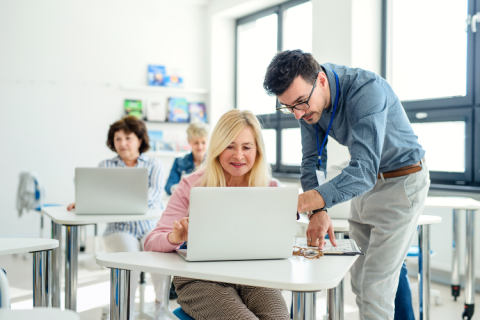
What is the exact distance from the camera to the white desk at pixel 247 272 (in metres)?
1.14

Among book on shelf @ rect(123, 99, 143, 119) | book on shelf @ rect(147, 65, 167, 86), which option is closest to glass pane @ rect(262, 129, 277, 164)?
book on shelf @ rect(147, 65, 167, 86)

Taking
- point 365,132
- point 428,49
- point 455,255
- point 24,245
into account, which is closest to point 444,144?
point 428,49

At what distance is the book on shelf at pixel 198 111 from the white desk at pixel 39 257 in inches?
167

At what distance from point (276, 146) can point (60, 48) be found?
2780 mm

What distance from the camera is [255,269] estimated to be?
1241 millimetres

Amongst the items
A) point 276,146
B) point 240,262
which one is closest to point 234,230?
point 240,262

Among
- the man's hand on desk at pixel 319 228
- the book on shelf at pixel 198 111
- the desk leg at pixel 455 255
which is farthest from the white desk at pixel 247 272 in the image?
the book on shelf at pixel 198 111

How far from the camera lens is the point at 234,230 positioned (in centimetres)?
127

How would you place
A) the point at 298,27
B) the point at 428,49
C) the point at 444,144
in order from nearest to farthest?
the point at 444,144 → the point at 428,49 → the point at 298,27

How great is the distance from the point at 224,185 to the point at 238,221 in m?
0.44

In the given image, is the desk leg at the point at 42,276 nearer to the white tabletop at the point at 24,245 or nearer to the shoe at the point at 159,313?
the white tabletop at the point at 24,245

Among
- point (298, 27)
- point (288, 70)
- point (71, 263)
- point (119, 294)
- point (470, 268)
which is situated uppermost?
point (298, 27)

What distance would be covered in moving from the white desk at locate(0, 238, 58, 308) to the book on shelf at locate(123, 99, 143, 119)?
395 cm

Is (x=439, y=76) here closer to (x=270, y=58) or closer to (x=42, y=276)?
(x=270, y=58)
